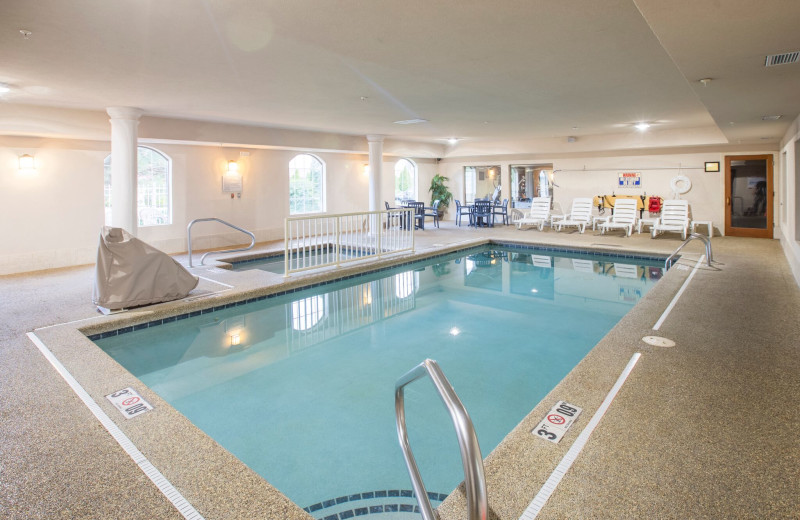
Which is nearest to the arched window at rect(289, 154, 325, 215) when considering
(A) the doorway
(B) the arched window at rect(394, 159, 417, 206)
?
(B) the arched window at rect(394, 159, 417, 206)

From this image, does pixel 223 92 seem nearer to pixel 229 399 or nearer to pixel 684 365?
pixel 229 399

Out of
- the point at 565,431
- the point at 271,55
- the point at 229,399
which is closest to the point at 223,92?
the point at 271,55

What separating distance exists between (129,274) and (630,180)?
1165cm

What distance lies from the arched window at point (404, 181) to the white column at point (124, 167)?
331 inches

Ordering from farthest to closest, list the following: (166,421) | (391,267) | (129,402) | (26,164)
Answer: (391,267), (26,164), (129,402), (166,421)

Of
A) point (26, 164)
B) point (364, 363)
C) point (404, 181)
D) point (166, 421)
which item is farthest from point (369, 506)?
point (404, 181)

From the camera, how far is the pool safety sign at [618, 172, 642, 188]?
39.6 feet

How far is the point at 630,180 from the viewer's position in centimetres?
1220

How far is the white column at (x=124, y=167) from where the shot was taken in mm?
6898

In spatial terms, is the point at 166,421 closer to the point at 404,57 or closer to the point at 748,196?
the point at 404,57

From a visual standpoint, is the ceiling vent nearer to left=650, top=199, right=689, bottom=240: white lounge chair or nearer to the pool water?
the pool water

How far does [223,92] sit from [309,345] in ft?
10.8

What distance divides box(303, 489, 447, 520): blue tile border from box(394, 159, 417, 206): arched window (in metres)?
12.3

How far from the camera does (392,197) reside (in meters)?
14.1
